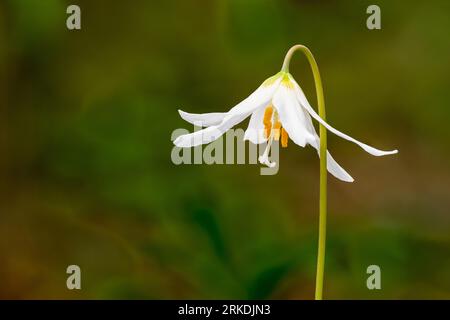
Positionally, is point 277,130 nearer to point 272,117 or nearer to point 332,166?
point 272,117

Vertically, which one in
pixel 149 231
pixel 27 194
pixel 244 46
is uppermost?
pixel 244 46

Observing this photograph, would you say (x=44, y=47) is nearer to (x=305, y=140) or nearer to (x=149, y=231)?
(x=149, y=231)

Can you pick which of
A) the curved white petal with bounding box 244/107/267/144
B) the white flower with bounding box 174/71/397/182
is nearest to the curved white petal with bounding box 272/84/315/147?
the white flower with bounding box 174/71/397/182

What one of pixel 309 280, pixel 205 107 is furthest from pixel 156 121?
pixel 309 280

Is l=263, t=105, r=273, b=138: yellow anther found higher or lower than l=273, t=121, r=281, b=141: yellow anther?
higher

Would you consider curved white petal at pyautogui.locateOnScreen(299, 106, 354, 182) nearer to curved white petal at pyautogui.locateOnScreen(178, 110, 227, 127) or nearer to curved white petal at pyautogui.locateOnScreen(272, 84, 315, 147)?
curved white petal at pyautogui.locateOnScreen(272, 84, 315, 147)

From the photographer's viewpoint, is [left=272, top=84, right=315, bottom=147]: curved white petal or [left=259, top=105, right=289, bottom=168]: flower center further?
[left=259, top=105, right=289, bottom=168]: flower center

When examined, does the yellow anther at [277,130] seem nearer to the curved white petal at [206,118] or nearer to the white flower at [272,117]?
the white flower at [272,117]
